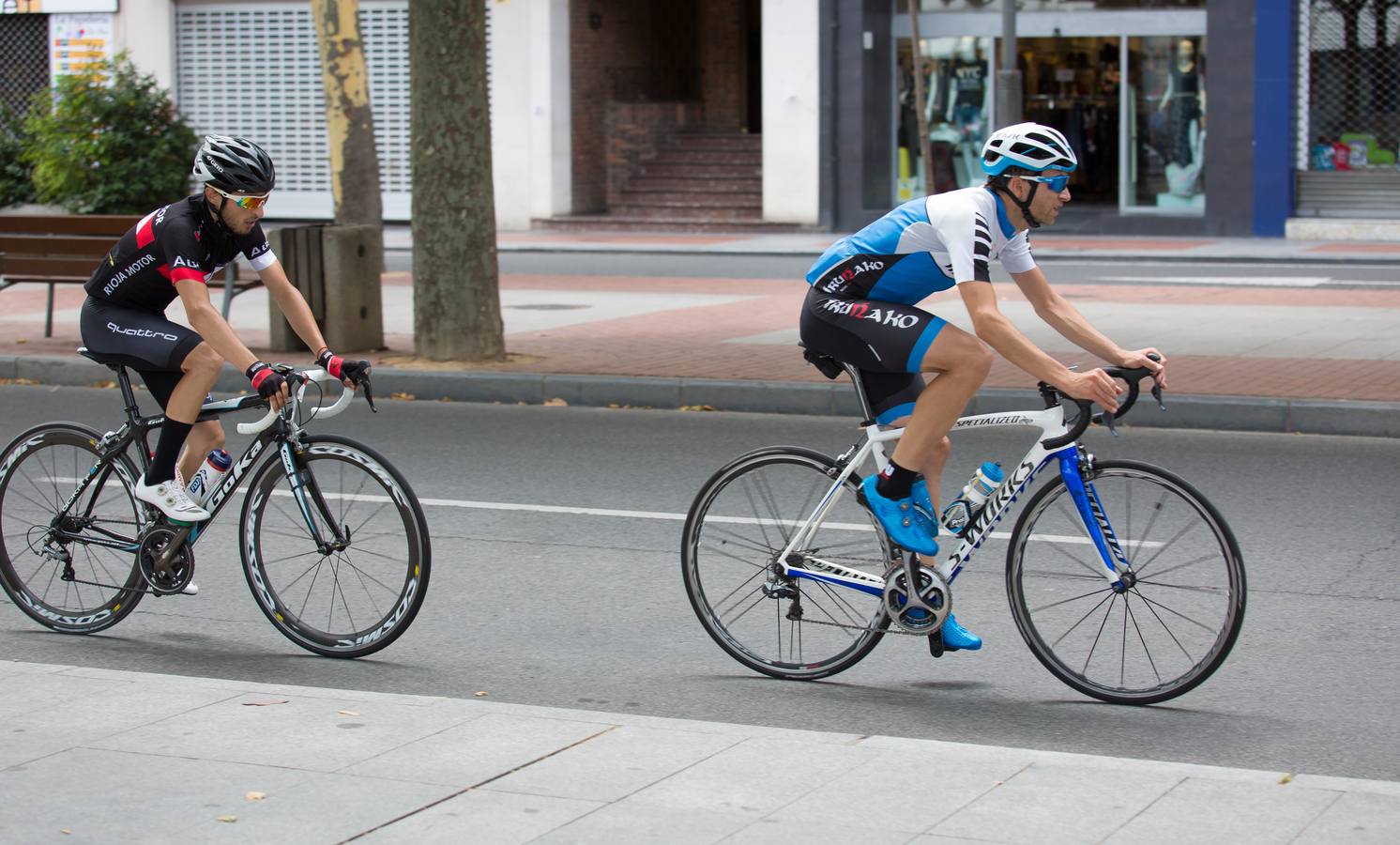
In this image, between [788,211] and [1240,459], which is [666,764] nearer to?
[1240,459]

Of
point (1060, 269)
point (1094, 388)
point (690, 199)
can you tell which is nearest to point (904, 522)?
point (1094, 388)

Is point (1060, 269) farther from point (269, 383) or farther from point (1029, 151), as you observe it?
point (269, 383)

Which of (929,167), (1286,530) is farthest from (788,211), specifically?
(1286,530)

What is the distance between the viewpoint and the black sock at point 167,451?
6039 millimetres

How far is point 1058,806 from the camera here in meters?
4.21

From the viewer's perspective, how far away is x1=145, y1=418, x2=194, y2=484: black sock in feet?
19.8

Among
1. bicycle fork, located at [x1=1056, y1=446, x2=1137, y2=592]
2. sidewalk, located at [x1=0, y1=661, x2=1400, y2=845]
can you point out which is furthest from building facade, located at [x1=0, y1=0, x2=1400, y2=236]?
sidewalk, located at [x1=0, y1=661, x2=1400, y2=845]

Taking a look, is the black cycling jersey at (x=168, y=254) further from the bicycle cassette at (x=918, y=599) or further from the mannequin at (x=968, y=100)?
the mannequin at (x=968, y=100)

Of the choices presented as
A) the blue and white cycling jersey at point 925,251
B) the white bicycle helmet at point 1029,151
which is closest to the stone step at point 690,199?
the blue and white cycling jersey at point 925,251

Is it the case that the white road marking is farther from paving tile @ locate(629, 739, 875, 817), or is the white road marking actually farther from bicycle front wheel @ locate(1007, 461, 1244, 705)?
paving tile @ locate(629, 739, 875, 817)

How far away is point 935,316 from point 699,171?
24027mm

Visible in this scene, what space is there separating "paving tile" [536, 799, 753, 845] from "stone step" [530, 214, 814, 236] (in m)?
23.5

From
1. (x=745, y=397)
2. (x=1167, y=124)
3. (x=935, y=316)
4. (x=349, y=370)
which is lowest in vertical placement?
(x=745, y=397)

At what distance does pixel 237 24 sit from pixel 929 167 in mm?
12253
